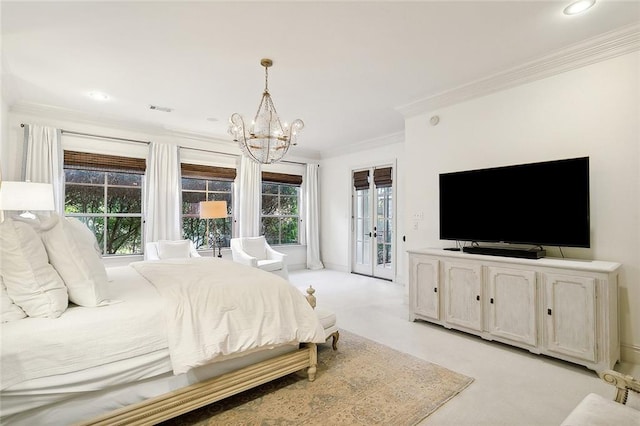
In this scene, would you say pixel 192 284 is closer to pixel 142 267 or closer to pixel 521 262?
pixel 142 267

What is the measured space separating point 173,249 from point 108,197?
138cm

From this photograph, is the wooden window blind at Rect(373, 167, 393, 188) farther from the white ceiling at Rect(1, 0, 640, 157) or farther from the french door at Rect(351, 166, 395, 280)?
the white ceiling at Rect(1, 0, 640, 157)

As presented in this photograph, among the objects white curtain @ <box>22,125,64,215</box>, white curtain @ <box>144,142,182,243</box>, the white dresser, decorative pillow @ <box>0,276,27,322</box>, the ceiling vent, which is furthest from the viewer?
white curtain @ <box>144,142,182,243</box>

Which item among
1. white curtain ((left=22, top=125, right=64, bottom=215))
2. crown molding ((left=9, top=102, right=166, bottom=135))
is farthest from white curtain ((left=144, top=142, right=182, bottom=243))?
white curtain ((left=22, top=125, right=64, bottom=215))

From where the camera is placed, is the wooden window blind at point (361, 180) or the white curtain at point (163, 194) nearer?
the white curtain at point (163, 194)

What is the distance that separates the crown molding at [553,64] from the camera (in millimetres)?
2641

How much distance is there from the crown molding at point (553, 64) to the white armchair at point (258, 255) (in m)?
3.43

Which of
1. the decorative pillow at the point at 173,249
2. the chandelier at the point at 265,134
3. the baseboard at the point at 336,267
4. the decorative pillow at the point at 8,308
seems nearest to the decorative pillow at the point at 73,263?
the decorative pillow at the point at 8,308

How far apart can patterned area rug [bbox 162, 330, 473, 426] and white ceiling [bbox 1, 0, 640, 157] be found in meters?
2.76

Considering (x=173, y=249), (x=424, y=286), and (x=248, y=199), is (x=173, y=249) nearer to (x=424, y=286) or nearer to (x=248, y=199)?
(x=248, y=199)

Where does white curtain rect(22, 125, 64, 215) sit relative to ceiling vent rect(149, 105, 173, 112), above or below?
below

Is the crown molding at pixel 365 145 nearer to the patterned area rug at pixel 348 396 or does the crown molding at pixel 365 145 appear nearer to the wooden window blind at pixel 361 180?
the wooden window blind at pixel 361 180

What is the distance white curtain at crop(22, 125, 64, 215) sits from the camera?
416cm

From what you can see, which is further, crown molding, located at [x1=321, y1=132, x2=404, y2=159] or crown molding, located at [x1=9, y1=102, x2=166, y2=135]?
crown molding, located at [x1=321, y1=132, x2=404, y2=159]
